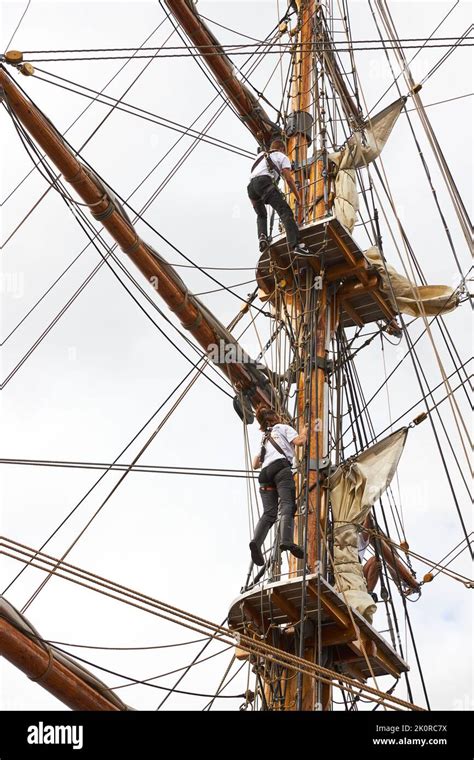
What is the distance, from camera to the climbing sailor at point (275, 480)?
705cm

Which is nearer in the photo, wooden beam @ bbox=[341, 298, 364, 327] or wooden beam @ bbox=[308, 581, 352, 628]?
wooden beam @ bbox=[308, 581, 352, 628]

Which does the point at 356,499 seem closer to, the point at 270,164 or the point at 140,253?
the point at 140,253

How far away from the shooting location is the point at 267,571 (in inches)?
296

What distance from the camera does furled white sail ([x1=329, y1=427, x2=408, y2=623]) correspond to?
7699 mm

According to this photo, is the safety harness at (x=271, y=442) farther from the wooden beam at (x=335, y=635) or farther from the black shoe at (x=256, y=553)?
the wooden beam at (x=335, y=635)

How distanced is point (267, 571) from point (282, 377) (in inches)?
69.5

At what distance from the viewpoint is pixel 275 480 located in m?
7.22

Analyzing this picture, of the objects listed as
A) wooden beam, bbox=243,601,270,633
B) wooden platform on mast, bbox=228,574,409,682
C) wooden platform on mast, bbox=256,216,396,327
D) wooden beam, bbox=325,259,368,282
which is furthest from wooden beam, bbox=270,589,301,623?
wooden beam, bbox=325,259,368,282

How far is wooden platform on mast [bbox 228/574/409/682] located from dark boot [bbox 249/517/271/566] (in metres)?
0.16

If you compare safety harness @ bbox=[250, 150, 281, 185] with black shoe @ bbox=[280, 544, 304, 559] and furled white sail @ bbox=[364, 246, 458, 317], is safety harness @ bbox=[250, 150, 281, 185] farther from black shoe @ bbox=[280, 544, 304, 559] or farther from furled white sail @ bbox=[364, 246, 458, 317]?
black shoe @ bbox=[280, 544, 304, 559]

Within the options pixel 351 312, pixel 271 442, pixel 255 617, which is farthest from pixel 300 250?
pixel 255 617

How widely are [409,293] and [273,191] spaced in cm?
156

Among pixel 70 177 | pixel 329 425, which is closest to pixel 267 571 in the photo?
pixel 329 425
